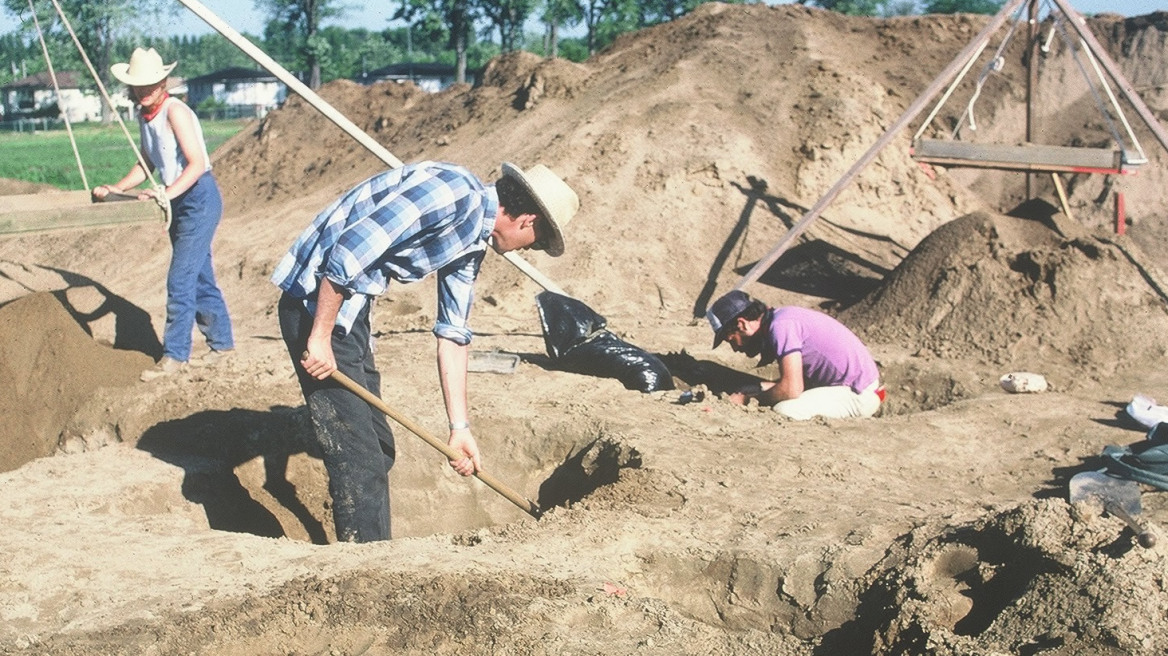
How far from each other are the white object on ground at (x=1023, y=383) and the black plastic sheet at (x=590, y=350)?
7.34 feet

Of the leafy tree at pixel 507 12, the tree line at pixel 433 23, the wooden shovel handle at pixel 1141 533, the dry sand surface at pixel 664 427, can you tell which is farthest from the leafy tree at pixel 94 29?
the wooden shovel handle at pixel 1141 533

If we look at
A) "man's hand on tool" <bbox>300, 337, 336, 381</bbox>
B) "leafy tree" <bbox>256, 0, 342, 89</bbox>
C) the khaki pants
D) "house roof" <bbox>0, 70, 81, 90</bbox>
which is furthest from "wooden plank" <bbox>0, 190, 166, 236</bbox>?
"house roof" <bbox>0, 70, 81, 90</bbox>

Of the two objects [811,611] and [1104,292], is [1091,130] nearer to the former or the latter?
[1104,292]

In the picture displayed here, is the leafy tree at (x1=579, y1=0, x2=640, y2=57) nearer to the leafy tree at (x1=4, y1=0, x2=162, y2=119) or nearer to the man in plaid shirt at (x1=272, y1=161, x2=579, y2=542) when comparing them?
the leafy tree at (x1=4, y1=0, x2=162, y2=119)

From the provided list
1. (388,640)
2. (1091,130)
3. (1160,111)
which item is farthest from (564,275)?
(1160,111)

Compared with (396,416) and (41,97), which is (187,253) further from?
(41,97)

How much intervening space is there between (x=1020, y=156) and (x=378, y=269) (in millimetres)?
6810

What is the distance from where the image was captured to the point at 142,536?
514 centimetres

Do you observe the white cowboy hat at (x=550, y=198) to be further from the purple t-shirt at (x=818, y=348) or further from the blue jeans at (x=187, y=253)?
the blue jeans at (x=187, y=253)

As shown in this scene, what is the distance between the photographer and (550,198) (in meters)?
4.51

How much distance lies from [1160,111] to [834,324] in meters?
9.30

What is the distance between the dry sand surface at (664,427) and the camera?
13.9 ft

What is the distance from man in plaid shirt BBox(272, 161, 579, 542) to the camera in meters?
4.36

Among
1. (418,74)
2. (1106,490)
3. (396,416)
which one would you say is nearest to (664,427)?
(396,416)
